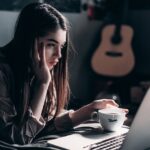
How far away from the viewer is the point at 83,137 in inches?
32.8

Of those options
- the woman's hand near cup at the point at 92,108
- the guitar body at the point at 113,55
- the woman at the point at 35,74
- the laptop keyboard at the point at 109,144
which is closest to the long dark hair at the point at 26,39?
the woman at the point at 35,74

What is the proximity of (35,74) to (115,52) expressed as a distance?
2044 mm

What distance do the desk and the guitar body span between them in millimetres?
2148

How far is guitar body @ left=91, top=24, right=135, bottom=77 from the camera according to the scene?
10.1ft

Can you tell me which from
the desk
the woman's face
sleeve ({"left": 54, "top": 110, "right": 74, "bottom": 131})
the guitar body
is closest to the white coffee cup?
the desk

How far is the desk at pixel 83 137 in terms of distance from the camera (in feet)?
2.52

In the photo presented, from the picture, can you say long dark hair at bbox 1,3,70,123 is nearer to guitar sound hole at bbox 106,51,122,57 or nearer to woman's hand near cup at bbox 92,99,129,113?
woman's hand near cup at bbox 92,99,129,113

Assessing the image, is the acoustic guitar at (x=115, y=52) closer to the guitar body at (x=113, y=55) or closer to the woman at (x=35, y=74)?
the guitar body at (x=113, y=55)

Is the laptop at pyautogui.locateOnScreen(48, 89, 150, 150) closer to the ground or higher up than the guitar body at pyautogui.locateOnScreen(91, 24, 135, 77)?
higher up

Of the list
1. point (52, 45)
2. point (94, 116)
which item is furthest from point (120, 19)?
point (94, 116)

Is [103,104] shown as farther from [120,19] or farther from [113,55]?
[120,19]

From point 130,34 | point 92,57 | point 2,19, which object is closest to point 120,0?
point 130,34

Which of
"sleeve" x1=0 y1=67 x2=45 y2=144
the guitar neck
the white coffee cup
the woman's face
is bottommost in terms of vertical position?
the guitar neck

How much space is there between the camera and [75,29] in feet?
10.7
